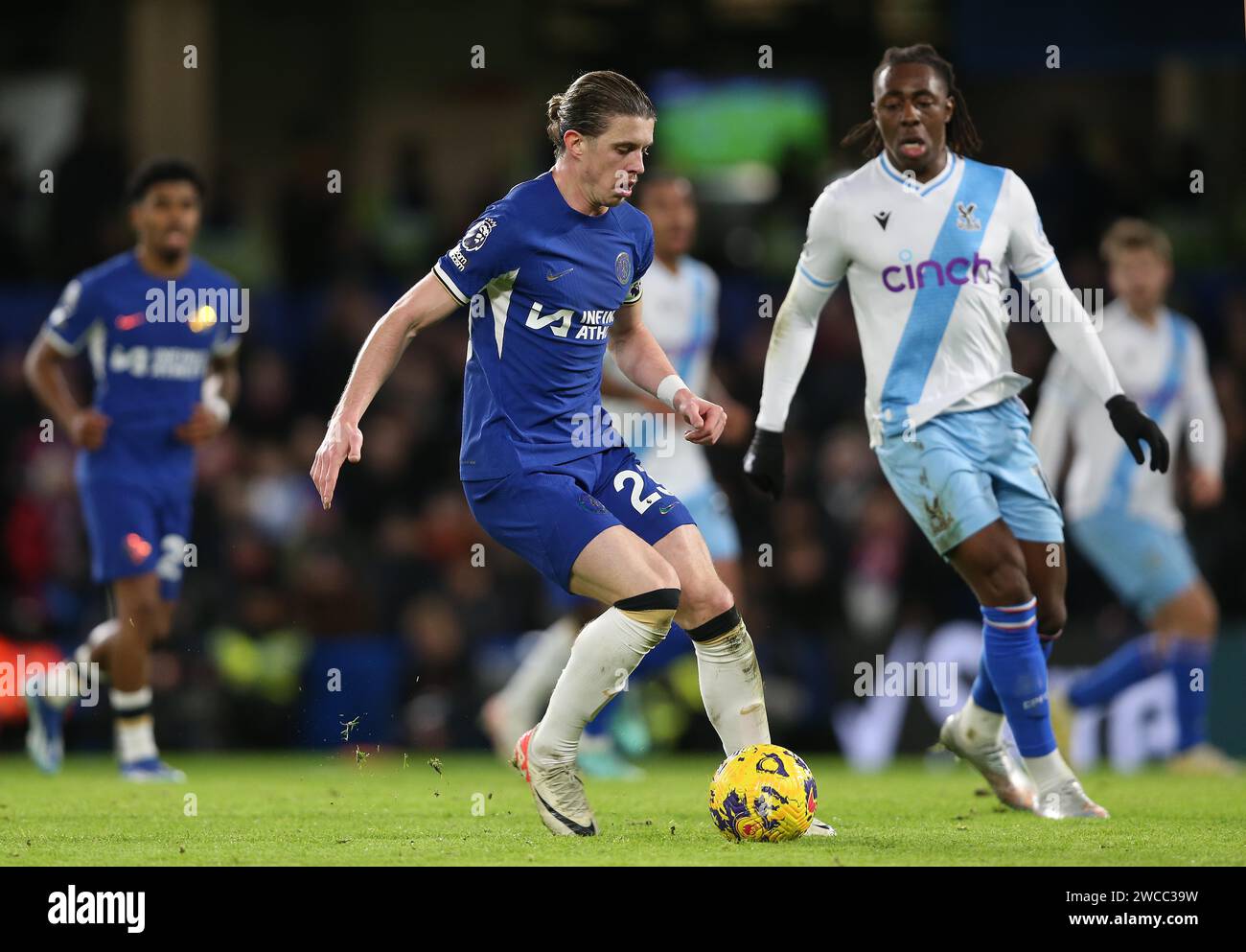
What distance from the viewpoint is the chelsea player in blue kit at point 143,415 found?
359 inches

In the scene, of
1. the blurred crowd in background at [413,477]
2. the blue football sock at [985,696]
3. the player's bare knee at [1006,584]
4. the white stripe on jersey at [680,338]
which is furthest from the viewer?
the blurred crowd in background at [413,477]

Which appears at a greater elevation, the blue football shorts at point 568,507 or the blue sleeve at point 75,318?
the blue sleeve at point 75,318

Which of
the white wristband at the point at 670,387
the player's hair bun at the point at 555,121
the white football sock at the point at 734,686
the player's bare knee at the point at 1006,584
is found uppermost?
the player's hair bun at the point at 555,121

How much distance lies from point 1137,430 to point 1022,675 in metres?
0.96

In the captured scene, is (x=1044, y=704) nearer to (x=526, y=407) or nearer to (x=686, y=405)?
(x=686, y=405)

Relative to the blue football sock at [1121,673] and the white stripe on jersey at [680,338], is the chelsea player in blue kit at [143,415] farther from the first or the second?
the blue football sock at [1121,673]

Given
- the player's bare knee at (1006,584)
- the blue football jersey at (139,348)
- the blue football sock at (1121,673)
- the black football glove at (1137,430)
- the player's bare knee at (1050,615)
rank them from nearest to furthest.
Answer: the black football glove at (1137,430)
the player's bare knee at (1006,584)
the player's bare knee at (1050,615)
the blue football jersey at (139,348)
the blue football sock at (1121,673)

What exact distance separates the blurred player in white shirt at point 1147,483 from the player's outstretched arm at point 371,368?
200 inches

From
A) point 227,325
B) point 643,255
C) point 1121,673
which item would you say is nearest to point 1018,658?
point 643,255

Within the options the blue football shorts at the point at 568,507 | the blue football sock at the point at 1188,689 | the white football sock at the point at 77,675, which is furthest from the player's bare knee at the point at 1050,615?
the white football sock at the point at 77,675

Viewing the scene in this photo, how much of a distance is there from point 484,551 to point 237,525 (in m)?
1.90

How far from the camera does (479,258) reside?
6012 millimetres

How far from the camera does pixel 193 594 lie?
12.7m

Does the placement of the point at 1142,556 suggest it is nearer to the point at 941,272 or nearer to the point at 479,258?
the point at 941,272
